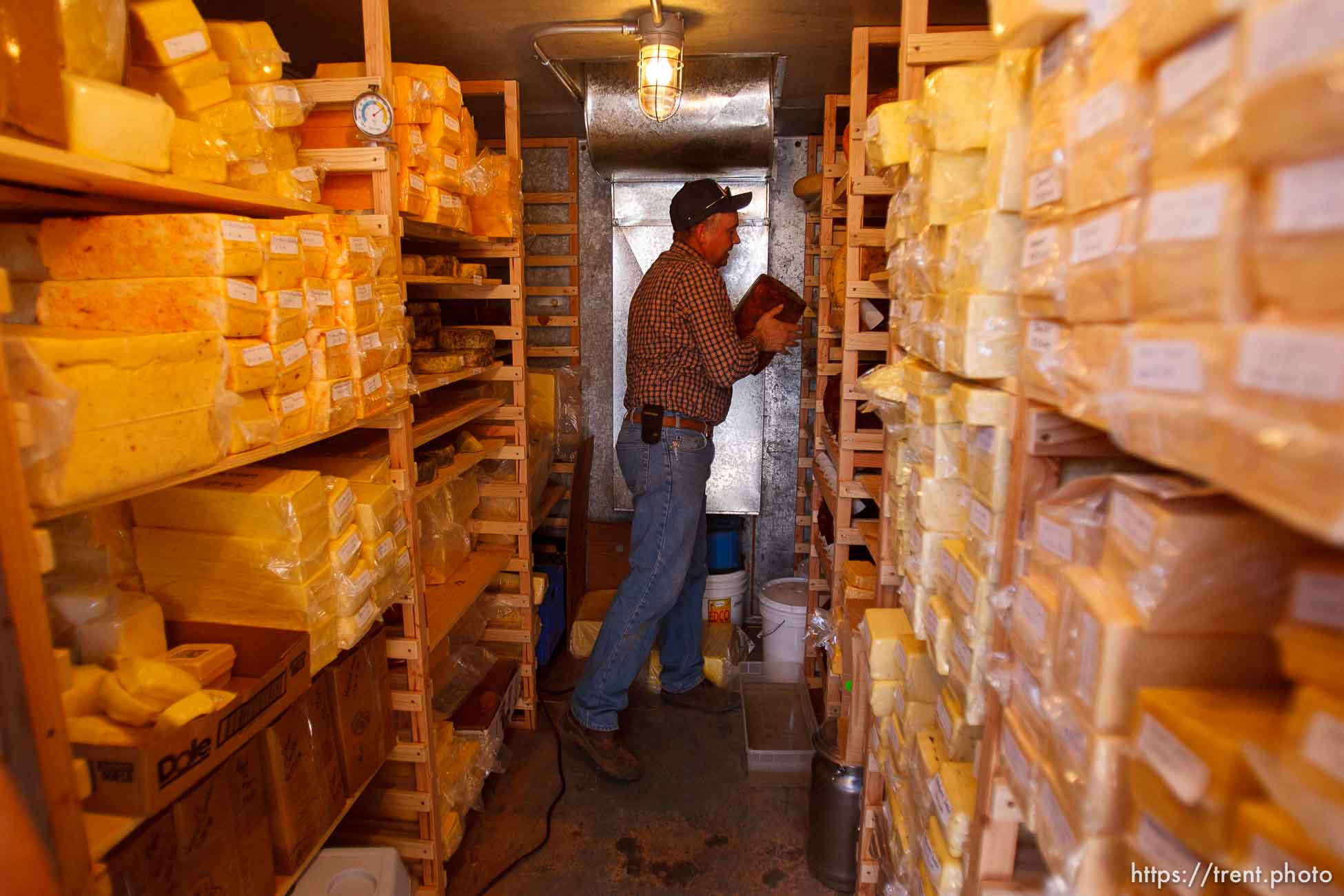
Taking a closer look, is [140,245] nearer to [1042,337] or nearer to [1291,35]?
[1042,337]

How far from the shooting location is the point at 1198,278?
64 centimetres

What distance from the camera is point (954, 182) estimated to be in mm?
1399

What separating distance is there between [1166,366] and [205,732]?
159 cm

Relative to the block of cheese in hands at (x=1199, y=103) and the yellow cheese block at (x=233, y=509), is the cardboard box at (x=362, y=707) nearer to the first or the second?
the yellow cheese block at (x=233, y=509)

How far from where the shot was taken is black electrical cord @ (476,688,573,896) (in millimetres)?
2662

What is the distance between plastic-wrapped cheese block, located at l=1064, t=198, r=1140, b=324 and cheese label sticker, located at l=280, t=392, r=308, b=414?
151 cm

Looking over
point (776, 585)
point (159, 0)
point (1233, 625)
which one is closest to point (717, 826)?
point (776, 585)

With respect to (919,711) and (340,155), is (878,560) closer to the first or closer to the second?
(919,711)

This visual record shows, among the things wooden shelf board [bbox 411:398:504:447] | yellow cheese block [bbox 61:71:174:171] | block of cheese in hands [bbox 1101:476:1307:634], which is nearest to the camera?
block of cheese in hands [bbox 1101:476:1307:634]

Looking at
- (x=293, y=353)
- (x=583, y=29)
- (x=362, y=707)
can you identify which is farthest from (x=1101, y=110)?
(x=583, y=29)

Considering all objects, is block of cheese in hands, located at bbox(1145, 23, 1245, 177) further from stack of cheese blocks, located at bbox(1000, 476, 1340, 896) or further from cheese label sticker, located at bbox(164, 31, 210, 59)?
cheese label sticker, located at bbox(164, 31, 210, 59)

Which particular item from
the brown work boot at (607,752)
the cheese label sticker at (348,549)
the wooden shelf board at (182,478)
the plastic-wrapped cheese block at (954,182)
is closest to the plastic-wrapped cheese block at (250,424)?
the wooden shelf board at (182,478)

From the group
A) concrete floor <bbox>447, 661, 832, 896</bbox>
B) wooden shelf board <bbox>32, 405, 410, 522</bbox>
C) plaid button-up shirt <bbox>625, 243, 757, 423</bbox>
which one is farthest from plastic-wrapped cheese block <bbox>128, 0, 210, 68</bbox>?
Result: concrete floor <bbox>447, 661, 832, 896</bbox>

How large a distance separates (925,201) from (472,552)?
253 centimetres
